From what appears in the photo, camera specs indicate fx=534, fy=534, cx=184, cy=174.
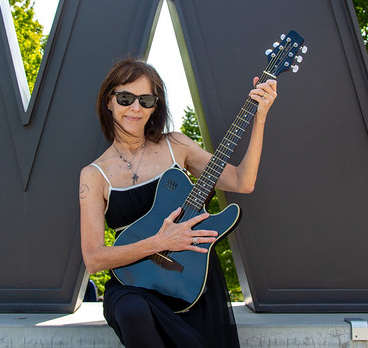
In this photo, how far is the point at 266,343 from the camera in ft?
9.31

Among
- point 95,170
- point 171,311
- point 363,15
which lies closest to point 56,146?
point 95,170

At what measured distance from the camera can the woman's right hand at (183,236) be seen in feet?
7.84

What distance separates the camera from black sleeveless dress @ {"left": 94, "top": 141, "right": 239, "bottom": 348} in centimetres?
227

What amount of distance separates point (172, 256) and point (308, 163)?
1210mm

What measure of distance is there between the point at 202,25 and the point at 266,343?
1.91m

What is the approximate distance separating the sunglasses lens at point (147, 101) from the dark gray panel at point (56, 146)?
72 centimetres

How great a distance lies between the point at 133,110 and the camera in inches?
103

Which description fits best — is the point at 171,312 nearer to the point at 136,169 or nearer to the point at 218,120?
the point at 136,169

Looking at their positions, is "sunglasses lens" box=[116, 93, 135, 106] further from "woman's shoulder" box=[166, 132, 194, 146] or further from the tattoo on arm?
the tattoo on arm

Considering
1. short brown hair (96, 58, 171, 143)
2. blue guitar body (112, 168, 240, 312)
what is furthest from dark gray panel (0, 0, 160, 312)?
blue guitar body (112, 168, 240, 312)

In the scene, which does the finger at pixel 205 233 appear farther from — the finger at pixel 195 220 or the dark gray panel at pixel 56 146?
the dark gray panel at pixel 56 146

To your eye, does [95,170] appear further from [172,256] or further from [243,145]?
[243,145]

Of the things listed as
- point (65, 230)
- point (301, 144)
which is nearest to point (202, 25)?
point (301, 144)

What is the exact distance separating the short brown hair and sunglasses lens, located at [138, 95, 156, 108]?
0.21 ft
